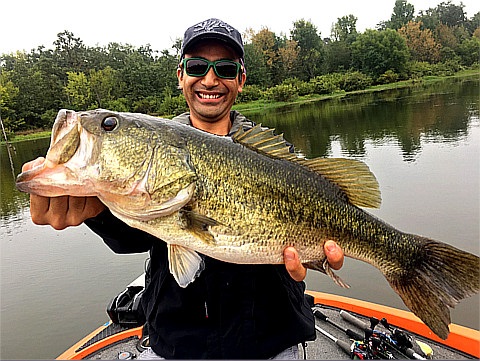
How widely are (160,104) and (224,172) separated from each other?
39894 mm

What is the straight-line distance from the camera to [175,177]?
1.78 meters

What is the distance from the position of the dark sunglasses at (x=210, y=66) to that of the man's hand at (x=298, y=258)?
135 cm

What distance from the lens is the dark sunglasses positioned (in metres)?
2.63

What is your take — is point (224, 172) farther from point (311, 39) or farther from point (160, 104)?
point (311, 39)

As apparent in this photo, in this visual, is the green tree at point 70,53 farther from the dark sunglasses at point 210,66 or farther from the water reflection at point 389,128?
the dark sunglasses at point 210,66

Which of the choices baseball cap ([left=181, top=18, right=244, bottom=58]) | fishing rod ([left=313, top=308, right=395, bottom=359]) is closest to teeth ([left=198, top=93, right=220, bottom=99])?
baseball cap ([left=181, top=18, right=244, bottom=58])

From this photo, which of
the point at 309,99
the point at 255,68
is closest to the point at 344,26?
the point at 255,68

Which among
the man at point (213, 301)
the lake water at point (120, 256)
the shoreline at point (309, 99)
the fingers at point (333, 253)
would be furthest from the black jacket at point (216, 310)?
the shoreline at point (309, 99)

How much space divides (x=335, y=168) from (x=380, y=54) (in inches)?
2148

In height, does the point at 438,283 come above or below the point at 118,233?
below

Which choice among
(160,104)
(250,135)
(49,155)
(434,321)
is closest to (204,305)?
(250,135)

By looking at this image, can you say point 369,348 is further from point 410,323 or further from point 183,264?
point 183,264

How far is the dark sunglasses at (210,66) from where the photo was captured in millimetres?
2627

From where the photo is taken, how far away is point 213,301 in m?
2.02
